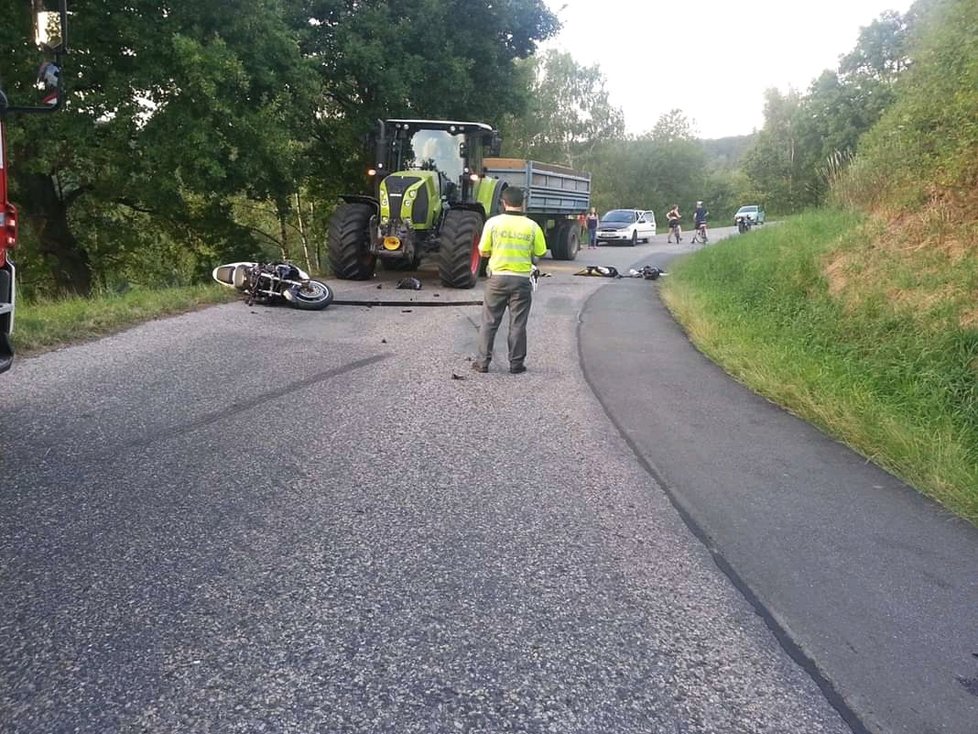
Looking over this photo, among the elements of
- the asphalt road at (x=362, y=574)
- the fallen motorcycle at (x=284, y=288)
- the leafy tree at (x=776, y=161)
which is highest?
the leafy tree at (x=776, y=161)

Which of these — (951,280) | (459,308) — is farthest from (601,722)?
(459,308)

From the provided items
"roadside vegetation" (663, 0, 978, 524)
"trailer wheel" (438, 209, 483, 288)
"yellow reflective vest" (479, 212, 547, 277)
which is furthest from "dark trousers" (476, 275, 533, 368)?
"trailer wheel" (438, 209, 483, 288)

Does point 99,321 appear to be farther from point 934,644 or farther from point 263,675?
point 934,644

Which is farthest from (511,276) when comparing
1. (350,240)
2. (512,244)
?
(350,240)

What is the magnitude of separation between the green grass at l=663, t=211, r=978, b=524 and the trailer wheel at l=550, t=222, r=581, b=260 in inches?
428

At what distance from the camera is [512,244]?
7.92 metres

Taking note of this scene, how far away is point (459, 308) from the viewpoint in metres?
12.3

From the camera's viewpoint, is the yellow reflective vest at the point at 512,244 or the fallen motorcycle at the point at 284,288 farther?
the fallen motorcycle at the point at 284,288

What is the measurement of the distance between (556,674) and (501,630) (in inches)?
13.6

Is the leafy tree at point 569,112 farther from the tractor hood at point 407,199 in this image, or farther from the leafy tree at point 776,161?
the tractor hood at point 407,199

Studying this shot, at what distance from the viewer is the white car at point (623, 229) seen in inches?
1385

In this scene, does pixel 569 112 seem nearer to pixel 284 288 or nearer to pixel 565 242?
pixel 565 242

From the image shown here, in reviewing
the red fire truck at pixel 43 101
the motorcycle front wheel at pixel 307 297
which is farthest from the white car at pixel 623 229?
the red fire truck at pixel 43 101

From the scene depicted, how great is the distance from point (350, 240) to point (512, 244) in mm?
7217
